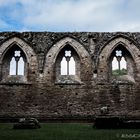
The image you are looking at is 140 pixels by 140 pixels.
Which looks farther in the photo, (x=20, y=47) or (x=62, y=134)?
(x=20, y=47)

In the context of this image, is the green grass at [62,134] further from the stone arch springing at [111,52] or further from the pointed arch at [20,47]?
the pointed arch at [20,47]

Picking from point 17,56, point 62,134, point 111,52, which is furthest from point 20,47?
point 62,134

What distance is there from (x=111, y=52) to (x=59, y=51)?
9.72 feet

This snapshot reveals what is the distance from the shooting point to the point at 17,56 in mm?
18078

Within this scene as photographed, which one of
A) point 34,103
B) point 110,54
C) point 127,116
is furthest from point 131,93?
point 34,103

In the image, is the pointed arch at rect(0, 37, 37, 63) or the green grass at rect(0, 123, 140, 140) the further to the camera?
the pointed arch at rect(0, 37, 37, 63)

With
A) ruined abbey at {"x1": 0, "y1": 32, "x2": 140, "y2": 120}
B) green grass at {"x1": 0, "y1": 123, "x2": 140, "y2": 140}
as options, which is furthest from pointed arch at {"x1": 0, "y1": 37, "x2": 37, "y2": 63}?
green grass at {"x1": 0, "y1": 123, "x2": 140, "y2": 140}

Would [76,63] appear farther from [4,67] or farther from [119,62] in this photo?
[4,67]

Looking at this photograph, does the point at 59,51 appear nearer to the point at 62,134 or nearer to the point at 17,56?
the point at 17,56

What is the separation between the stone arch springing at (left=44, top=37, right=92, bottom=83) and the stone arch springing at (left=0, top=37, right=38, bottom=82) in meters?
0.79

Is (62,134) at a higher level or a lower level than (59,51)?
lower

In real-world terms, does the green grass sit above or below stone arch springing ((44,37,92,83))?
below

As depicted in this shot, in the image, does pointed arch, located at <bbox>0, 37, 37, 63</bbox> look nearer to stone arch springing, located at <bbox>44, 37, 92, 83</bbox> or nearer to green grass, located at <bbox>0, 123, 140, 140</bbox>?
stone arch springing, located at <bbox>44, 37, 92, 83</bbox>

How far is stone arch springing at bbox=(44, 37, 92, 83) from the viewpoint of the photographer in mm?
17656
